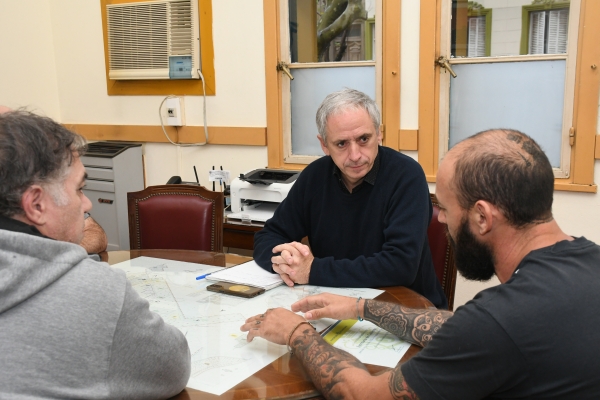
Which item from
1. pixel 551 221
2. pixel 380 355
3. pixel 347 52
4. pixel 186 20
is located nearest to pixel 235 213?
pixel 347 52

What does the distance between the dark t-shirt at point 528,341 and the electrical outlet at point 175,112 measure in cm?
319

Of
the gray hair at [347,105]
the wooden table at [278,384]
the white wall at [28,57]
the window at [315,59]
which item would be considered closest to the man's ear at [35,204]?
the wooden table at [278,384]

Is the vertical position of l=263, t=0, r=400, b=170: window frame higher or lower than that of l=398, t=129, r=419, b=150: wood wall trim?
higher

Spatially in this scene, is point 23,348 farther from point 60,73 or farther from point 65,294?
point 60,73

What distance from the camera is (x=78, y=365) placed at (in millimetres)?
1007

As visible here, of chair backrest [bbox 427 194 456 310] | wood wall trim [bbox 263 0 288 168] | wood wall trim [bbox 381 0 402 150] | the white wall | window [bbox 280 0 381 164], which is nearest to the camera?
chair backrest [bbox 427 194 456 310]

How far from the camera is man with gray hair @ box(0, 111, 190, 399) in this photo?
38.4 inches

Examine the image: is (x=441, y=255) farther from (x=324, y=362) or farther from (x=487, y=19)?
(x=487, y=19)

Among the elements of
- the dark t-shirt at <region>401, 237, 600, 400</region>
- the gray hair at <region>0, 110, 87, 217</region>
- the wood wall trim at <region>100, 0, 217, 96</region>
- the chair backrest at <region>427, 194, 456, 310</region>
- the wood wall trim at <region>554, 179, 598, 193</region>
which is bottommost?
the chair backrest at <region>427, 194, 456, 310</region>

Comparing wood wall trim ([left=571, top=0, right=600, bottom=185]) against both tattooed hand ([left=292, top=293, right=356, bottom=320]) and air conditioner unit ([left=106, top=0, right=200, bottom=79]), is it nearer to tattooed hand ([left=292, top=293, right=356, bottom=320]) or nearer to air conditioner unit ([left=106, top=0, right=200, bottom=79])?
tattooed hand ([left=292, top=293, right=356, bottom=320])

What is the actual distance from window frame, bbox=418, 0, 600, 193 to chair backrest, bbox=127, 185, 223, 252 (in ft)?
4.24

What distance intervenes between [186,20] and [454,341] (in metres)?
3.32

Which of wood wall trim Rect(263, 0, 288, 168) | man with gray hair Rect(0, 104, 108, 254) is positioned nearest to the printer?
wood wall trim Rect(263, 0, 288, 168)

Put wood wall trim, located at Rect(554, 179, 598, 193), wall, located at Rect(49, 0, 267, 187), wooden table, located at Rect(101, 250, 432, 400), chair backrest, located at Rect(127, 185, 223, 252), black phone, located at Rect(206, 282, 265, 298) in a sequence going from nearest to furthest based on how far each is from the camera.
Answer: wooden table, located at Rect(101, 250, 432, 400) → black phone, located at Rect(206, 282, 265, 298) → chair backrest, located at Rect(127, 185, 223, 252) → wood wall trim, located at Rect(554, 179, 598, 193) → wall, located at Rect(49, 0, 267, 187)
